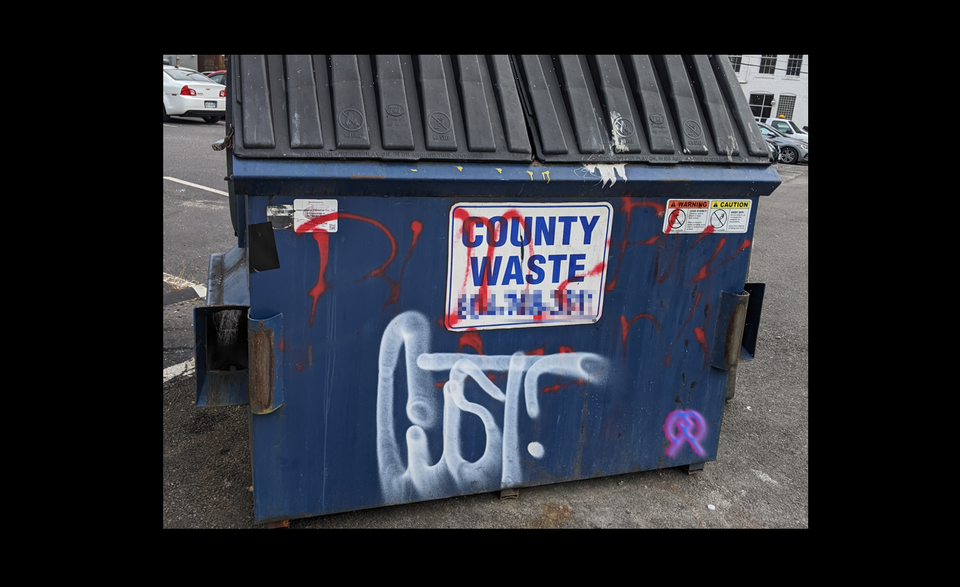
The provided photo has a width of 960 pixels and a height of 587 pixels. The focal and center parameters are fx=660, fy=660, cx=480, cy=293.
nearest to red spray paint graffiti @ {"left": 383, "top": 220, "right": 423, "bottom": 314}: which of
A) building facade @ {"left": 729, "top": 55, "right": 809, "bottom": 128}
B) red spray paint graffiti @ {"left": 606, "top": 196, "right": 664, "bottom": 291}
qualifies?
red spray paint graffiti @ {"left": 606, "top": 196, "right": 664, "bottom": 291}

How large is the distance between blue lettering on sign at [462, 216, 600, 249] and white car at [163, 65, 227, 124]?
12.2 metres

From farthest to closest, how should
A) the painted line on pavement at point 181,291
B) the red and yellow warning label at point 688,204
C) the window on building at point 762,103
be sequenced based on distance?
the window on building at point 762,103
the painted line on pavement at point 181,291
the red and yellow warning label at point 688,204

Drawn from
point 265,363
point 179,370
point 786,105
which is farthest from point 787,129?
point 265,363

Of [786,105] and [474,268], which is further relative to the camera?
[786,105]

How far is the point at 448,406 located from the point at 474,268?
0.60 m

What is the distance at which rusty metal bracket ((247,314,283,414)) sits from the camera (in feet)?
7.75

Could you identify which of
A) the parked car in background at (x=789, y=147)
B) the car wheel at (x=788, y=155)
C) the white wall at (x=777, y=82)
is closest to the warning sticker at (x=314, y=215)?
the parked car in background at (x=789, y=147)

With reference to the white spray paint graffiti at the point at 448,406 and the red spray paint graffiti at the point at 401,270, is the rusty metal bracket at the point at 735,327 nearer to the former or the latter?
the white spray paint graffiti at the point at 448,406

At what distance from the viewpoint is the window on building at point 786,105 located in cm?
2798

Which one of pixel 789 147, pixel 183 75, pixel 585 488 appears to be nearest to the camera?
pixel 585 488

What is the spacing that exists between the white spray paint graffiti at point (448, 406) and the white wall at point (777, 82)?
28.1m

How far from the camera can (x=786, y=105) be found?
28.2 metres

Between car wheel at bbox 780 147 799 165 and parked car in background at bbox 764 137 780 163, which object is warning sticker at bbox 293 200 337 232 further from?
car wheel at bbox 780 147 799 165

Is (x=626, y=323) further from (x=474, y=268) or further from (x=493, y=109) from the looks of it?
(x=493, y=109)
